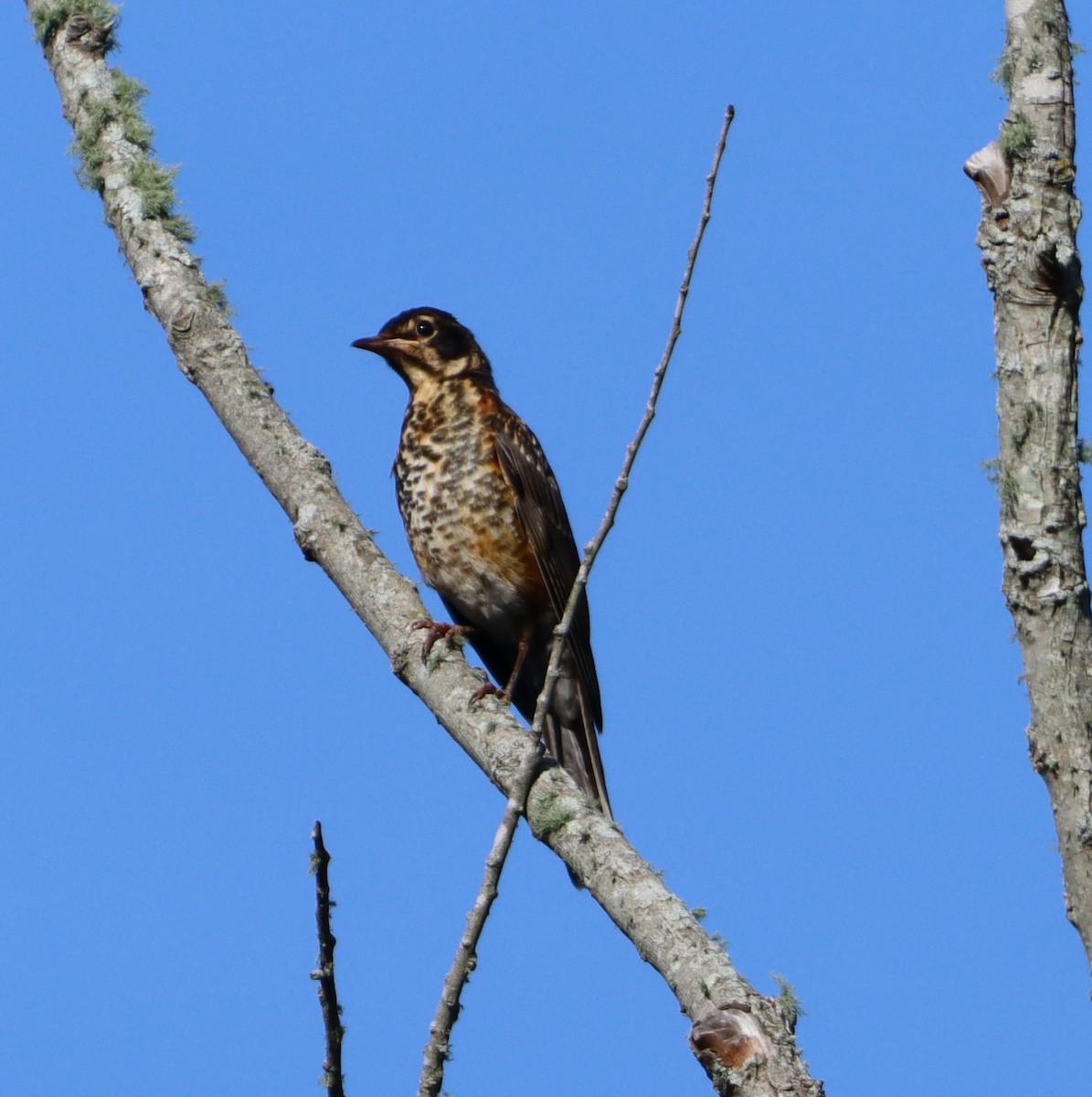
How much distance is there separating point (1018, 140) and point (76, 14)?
3668 millimetres

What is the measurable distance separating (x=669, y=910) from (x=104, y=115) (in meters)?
3.45

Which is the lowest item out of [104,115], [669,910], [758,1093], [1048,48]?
[758,1093]

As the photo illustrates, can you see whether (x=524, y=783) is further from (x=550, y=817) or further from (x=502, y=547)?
(x=502, y=547)

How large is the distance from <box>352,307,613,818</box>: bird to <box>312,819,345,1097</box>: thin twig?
3.20 m

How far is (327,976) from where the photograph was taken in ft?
10.5

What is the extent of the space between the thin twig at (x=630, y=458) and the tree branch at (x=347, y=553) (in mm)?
195

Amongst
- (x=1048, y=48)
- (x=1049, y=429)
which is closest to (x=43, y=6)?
(x=1048, y=48)

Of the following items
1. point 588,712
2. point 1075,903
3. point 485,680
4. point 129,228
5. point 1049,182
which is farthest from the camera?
point 588,712

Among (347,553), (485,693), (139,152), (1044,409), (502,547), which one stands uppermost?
(139,152)

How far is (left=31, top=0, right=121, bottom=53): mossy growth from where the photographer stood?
5703mm

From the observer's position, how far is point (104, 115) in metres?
5.57

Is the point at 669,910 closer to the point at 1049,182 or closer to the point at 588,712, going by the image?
the point at 1049,182

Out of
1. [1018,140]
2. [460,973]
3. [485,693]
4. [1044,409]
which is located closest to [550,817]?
[485,693]

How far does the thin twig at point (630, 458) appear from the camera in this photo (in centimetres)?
346
